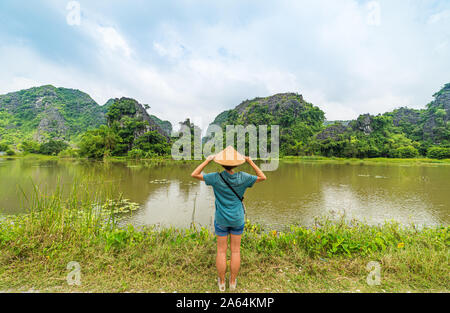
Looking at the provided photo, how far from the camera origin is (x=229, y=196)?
6.48 feet

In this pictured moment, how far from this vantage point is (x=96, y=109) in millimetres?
91000

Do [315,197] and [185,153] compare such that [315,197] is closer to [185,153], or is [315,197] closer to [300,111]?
[185,153]

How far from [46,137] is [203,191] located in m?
76.3

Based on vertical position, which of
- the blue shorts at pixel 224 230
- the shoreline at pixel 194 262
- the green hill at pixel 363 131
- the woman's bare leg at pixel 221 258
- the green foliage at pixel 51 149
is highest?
the green hill at pixel 363 131

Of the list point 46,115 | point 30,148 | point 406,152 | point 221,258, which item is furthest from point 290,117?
point 46,115

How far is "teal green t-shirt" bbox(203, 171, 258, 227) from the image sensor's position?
1.94 m

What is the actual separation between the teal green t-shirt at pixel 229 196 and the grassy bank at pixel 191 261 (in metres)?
0.72

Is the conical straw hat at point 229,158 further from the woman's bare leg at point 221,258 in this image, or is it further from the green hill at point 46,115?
the green hill at point 46,115

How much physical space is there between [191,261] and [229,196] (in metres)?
1.04

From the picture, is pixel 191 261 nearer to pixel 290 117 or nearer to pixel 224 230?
pixel 224 230

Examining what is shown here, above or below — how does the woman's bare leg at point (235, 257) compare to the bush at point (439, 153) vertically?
below

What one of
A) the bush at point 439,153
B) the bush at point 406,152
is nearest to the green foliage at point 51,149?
the bush at point 406,152

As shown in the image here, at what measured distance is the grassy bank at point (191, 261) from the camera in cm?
203
